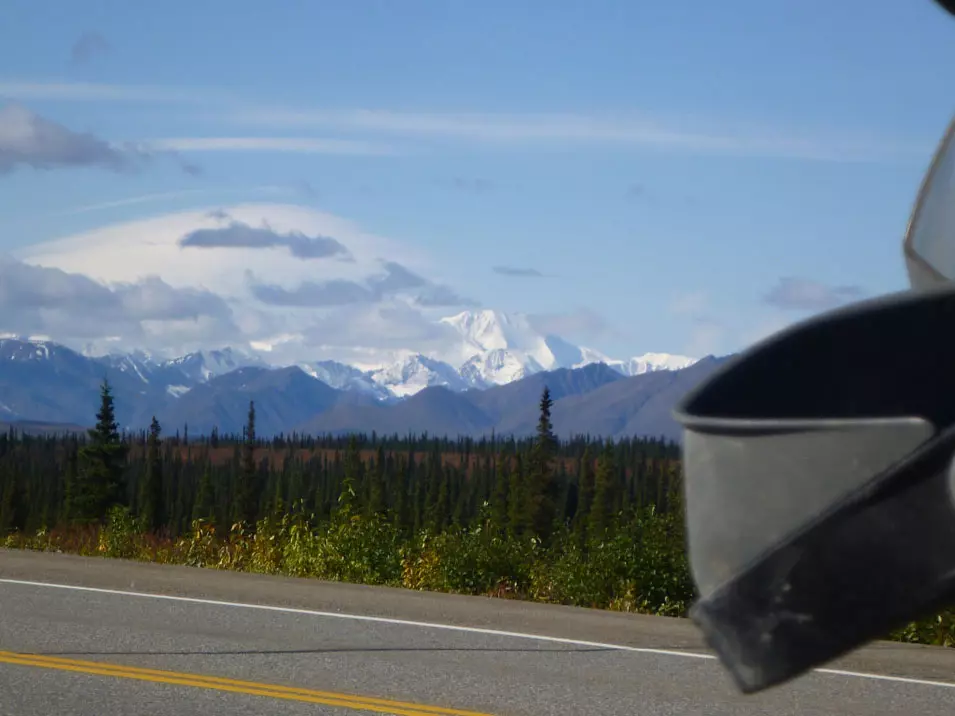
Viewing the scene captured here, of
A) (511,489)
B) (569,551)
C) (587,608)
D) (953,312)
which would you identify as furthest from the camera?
(511,489)

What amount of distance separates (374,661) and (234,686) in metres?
1.22

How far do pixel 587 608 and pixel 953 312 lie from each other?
11.3m

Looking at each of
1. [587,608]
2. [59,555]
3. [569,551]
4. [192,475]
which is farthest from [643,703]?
[192,475]

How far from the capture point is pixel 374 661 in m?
8.83

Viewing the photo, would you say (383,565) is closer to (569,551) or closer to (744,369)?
(569,551)

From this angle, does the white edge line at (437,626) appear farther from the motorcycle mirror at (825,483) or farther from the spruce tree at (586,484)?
the spruce tree at (586,484)

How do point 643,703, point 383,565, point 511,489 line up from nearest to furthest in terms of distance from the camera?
point 643,703 < point 383,565 < point 511,489

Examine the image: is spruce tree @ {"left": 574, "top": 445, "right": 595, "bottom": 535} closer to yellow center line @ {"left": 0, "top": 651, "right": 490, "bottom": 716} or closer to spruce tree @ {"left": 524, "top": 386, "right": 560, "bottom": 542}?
spruce tree @ {"left": 524, "top": 386, "right": 560, "bottom": 542}

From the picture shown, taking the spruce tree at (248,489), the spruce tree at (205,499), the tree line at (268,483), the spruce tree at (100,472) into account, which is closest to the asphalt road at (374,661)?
the tree line at (268,483)

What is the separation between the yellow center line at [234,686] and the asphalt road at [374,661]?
0.7 inches

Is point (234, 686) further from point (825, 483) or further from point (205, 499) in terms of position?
point (205, 499)

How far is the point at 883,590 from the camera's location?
894 millimetres

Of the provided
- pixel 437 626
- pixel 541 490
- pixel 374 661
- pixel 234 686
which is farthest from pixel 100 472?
pixel 234 686

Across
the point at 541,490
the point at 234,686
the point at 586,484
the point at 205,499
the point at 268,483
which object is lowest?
the point at 234,686
